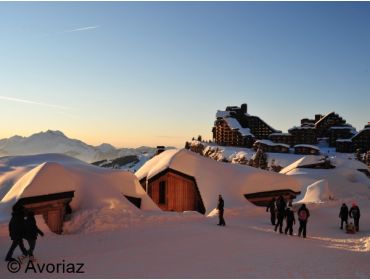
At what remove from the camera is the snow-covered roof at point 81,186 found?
53.8 feet

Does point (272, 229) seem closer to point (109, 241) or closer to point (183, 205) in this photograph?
point (109, 241)

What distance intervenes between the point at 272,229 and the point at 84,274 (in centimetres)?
1222

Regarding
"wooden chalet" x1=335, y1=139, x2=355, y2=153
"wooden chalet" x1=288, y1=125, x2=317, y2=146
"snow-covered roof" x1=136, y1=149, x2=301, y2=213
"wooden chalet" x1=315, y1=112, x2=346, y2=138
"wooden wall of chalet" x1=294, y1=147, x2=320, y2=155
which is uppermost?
"wooden chalet" x1=315, y1=112, x2=346, y2=138

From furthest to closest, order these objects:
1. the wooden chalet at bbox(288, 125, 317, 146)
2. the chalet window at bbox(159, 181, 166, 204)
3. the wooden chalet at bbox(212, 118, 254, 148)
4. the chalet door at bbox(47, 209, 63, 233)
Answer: the wooden chalet at bbox(212, 118, 254, 148), the wooden chalet at bbox(288, 125, 317, 146), the chalet window at bbox(159, 181, 166, 204), the chalet door at bbox(47, 209, 63, 233)

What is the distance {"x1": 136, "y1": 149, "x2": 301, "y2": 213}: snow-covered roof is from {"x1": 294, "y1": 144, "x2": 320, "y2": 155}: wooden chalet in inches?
2461

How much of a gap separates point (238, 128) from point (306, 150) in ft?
68.6

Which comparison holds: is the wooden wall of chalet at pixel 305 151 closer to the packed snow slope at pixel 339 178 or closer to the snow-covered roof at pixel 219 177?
the packed snow slope at pixel 339 178

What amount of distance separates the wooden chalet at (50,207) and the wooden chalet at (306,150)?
81.9 m

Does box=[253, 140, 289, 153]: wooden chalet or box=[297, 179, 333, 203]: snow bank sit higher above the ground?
box=[253, 140, 289, 153]: wooden chalet

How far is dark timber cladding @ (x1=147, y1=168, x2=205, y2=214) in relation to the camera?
100 feet

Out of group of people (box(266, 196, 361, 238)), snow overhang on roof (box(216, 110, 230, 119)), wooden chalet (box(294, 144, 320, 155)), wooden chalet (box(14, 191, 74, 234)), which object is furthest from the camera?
snow overhang on roof (box(216, 110, 230, 119))

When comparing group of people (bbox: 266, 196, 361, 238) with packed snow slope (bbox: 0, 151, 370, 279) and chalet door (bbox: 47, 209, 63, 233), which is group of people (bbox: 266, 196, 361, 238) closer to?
packed snow slope (bbox: 0, 151, 370, 279)

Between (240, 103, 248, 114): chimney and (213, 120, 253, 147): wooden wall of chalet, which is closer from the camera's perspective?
(213, 120, 253, 147): wooden wall of chalet

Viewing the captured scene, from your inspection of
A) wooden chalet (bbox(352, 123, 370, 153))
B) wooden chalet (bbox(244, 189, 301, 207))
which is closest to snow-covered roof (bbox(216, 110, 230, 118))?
wooden chalet (bbox(352, 123, 370, 153))
